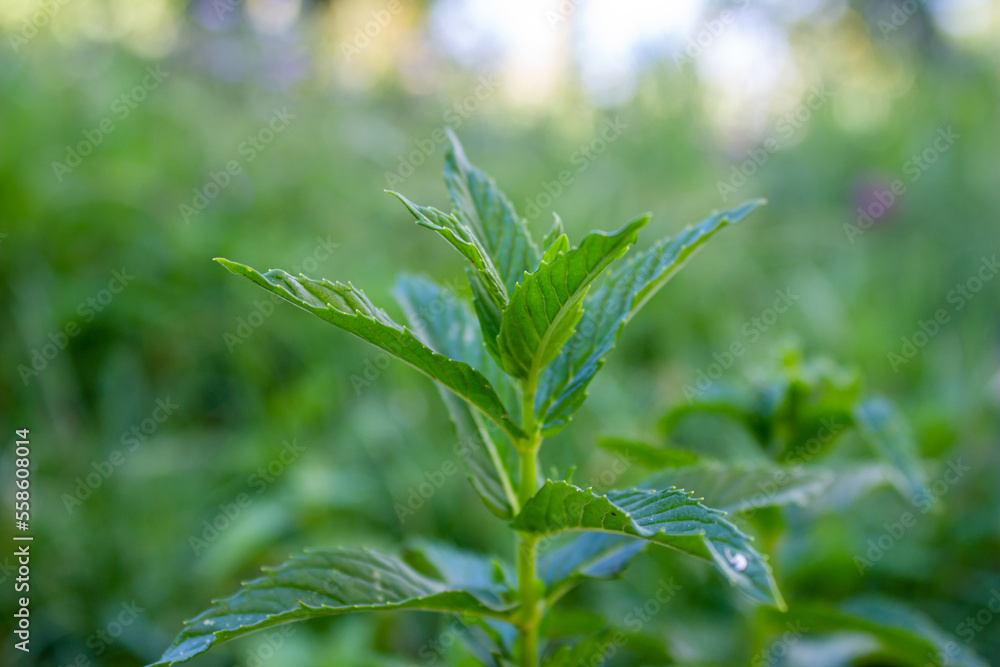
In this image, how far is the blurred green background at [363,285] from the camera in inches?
74.0

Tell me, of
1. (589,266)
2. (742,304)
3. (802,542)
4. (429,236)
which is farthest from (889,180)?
(589,266)

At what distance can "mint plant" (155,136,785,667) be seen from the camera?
2.11 feet

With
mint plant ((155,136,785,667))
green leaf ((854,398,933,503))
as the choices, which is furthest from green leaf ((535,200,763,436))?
green leaf ((854,398,933,503))

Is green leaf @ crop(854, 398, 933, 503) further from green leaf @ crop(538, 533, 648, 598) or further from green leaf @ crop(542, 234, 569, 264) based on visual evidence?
green leaf @ crop(542, 234, 569, 264)

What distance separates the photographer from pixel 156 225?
2.96 meters

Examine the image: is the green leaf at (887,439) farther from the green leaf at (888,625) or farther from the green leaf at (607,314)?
the green leaf at (607,314)

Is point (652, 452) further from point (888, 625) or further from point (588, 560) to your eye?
point (888, 625)

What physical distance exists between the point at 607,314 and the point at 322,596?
1.32 ft

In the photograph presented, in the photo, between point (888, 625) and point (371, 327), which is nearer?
point (371, 327)

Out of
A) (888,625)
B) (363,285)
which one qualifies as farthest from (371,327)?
(363,285)

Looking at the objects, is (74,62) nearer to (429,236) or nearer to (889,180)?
(429,236)

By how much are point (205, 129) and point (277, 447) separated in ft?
7.73

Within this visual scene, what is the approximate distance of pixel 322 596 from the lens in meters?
0.74

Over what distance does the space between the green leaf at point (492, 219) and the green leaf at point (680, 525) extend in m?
0.25
